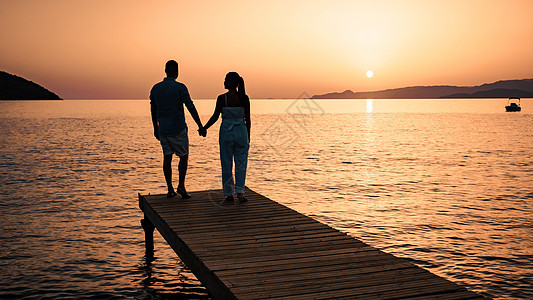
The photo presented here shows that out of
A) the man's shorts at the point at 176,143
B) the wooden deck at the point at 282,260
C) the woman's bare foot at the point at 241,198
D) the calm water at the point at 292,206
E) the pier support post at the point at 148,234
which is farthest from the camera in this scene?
the pier support post at the point at 148,234

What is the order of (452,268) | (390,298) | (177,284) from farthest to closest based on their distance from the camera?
(452,268)
(177,284)
(390,298)

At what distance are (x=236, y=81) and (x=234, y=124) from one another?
0.82 m

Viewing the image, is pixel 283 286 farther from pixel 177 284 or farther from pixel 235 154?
pixel 177 284

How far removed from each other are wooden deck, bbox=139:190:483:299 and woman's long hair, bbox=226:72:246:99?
7.69 feet

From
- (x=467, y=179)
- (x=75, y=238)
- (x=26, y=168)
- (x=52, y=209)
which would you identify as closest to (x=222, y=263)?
(x=75, y=238)

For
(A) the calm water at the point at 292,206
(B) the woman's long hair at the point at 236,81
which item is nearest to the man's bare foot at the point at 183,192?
Answer: (A) the calm water at the point at 292,206

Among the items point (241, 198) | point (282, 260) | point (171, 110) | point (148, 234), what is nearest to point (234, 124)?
point (171, 110)

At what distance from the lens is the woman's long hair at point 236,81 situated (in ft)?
29.0

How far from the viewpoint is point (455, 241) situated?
13.1 metres

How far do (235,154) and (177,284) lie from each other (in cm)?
303

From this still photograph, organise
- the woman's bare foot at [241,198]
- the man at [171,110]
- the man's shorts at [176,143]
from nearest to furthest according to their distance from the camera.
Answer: the man at [171,110]
the man's shorts at [176,143]
the woman's bare foot at [241,198]

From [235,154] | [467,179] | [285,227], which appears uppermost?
[235,154]

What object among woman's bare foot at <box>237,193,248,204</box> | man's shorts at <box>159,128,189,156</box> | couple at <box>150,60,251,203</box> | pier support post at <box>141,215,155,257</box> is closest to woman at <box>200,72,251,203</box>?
couple at <box>150,60,251,203</box>

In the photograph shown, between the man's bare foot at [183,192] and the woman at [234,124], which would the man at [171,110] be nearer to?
the woman at [234,124]
